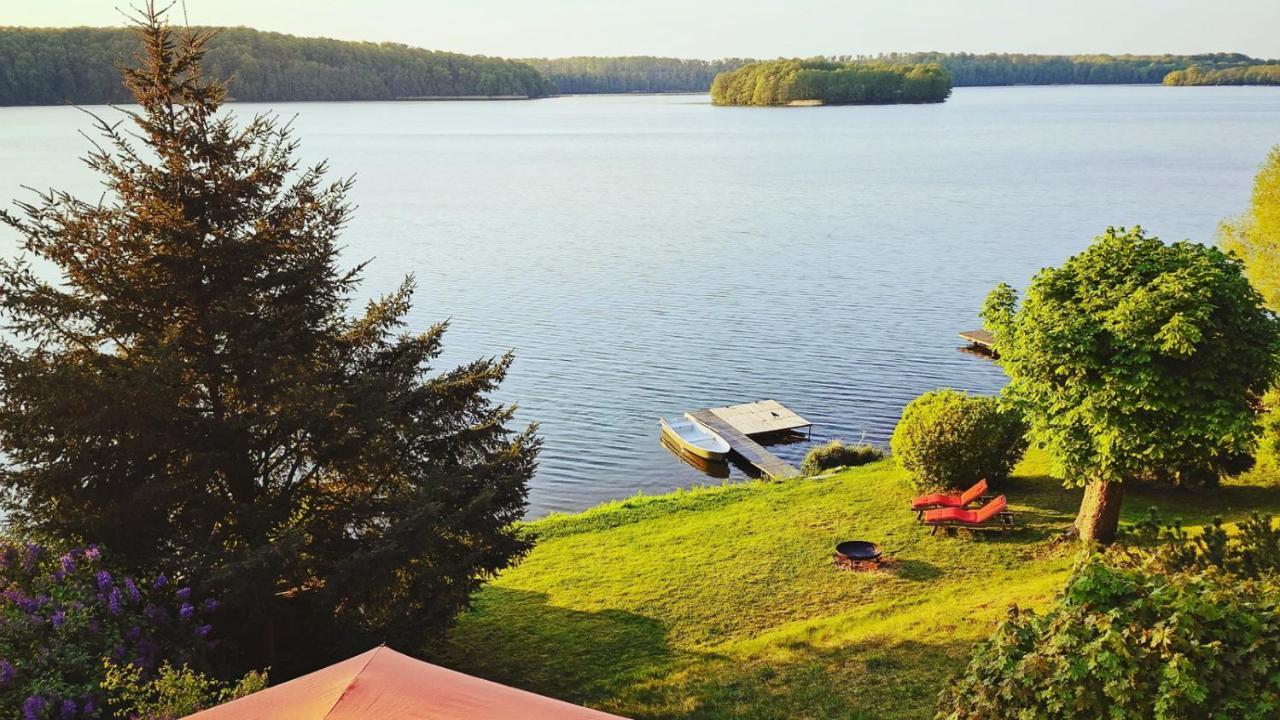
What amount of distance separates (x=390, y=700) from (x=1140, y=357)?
567 inches

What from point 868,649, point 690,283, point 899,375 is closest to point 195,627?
point 868,649

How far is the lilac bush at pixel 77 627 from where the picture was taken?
11070 mm

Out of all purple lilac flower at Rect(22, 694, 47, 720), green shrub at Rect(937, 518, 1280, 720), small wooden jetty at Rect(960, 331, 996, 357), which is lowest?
small wooden jetty at Rect(960, 331, 996, 357)

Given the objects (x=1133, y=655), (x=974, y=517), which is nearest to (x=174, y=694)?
(x=1133, y=655)

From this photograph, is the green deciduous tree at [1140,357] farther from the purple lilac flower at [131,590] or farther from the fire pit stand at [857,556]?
the purple lilac flower at [131,590]

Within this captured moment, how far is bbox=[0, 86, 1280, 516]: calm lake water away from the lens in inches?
1624

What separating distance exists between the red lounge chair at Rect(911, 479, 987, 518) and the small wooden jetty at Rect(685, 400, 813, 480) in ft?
36.2

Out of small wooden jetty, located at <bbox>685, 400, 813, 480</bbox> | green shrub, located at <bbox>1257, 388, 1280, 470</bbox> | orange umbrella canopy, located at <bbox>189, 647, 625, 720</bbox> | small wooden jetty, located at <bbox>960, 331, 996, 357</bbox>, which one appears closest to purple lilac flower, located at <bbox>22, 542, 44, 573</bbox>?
orange umbrella canopy, located at <bbox>189, 647, 625, 720</bbox>

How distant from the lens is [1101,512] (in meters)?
19.1

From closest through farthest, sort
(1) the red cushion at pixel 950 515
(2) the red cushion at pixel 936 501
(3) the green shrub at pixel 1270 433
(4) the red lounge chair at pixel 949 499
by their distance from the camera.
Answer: (1) the red cushion at pixel 950 515 < (3) the green shrub at pixel 1270 433 < (4) the red lounge chair at pixel 949 499 < (2) the red cushion at pixel 936 501

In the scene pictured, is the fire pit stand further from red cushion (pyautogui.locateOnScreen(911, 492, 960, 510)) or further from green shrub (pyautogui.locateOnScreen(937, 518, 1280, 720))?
green shrub (pyautogui.locateOnScreen(937, 518, 1280, 720))

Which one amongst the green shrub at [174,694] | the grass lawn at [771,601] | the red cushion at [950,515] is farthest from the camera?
the red cushion at [950,515]

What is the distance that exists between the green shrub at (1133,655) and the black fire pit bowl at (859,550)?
36.5 feet

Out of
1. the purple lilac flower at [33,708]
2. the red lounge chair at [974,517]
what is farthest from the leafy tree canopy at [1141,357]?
the purple lilac flower at [33,708]
